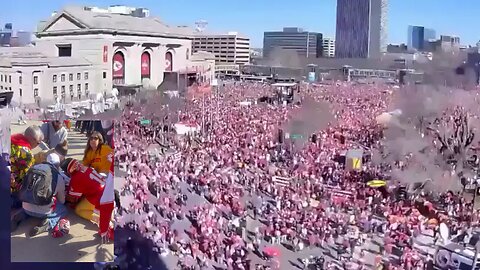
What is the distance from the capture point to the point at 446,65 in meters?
3.36

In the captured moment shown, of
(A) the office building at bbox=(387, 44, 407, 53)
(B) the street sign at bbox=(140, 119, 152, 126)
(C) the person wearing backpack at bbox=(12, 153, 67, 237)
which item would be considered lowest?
(C) the person wearing backpack at bbox=(12, 153, 67, 237)

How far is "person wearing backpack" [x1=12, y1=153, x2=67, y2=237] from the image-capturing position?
11.2 feet

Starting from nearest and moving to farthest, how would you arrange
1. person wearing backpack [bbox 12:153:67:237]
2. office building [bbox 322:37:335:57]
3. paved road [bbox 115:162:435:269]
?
paved road [bbox 115:162:435:269] < person wearing backpack [bbox 12:153:67:237] < office building [bbox 322:37:335:57]

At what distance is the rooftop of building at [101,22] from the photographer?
3.42 m

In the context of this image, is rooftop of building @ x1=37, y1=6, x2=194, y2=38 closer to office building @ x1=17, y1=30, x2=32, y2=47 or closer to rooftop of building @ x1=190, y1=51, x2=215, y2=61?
office building @ x1=17, y1=30, x2=32, y2=47

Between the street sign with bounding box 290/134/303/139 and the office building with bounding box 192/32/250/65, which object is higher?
the office building with bounding box 192/32/250/65

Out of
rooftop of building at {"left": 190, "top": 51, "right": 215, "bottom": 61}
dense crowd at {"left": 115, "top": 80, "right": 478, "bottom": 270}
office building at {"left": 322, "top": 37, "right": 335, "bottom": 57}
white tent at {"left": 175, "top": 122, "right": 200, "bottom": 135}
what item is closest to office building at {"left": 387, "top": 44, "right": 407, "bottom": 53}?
dense crowd at {"left": 115, "top": 80, "right": 478, "bottom": 270}

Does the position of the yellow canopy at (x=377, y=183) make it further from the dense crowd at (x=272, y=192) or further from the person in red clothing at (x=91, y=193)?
the person in red clothing at (x=91, y=193)

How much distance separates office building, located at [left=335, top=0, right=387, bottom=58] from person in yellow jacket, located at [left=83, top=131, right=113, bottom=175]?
61.2 inches

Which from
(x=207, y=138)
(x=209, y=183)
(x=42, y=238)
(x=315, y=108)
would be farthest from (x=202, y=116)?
(x=42, y=238)

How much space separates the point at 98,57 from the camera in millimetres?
3527

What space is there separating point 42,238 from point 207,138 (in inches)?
46.6

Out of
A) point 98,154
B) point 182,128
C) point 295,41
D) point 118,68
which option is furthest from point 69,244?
point 295,41

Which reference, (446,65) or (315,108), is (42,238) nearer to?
(315,108)
